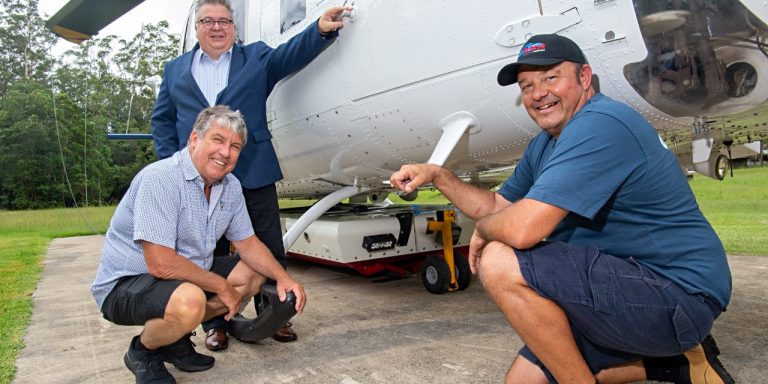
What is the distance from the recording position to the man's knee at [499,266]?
1.71m

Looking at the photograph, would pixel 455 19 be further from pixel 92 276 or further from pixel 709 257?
pixel 92 276

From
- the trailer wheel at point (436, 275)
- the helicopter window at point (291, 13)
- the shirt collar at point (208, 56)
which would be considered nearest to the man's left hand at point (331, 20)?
the helicopter window at point (291, 13)

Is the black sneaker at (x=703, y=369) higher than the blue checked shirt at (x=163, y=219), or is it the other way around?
the blue checked shirt at (x=163, y=219)

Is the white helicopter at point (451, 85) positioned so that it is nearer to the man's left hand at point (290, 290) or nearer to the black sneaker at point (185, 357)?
the man's left hand at point (290, 290)

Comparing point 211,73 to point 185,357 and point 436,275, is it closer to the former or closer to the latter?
point 185,357

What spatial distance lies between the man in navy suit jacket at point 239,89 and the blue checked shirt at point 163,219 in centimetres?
53

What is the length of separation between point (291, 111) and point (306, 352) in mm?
1571

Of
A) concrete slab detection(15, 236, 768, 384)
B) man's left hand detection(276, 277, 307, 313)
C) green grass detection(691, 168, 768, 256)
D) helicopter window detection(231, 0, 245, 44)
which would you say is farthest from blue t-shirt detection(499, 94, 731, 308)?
green grass detection(691, 168, 768, 256)

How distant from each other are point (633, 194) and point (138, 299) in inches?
78.9

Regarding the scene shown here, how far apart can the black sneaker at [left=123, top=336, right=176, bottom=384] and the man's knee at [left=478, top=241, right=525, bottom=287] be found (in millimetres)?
1618

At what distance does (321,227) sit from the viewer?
4.37 meters

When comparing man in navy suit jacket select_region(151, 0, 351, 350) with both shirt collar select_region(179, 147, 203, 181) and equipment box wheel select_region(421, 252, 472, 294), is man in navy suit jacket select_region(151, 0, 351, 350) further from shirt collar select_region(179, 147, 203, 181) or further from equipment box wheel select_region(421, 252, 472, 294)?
equipment box wheel select_region(421, 252, 472, 294)

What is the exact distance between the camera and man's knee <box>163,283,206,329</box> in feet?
7.45

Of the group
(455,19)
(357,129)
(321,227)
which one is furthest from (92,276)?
(455,19)
